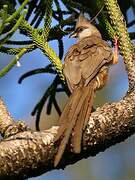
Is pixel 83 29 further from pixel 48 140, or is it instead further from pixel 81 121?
pixel 48 140

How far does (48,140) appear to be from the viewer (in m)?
2.28

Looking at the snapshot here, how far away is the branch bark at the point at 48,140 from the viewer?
2.19m

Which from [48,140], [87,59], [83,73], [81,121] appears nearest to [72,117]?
[81,121]

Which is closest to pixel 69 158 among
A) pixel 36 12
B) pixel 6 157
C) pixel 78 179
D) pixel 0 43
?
pixel 6 157

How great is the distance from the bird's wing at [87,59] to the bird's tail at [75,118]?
0.30ft

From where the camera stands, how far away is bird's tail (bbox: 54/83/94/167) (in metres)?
2.28

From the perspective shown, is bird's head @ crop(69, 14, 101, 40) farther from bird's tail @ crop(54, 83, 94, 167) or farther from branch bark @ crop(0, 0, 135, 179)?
branch bark @ crop(0, 0, 135, 179)

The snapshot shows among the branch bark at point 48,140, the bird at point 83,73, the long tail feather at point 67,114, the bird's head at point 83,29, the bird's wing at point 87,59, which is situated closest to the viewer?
the branch bark at point 48,140

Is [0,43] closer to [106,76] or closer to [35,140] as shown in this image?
[35,140]

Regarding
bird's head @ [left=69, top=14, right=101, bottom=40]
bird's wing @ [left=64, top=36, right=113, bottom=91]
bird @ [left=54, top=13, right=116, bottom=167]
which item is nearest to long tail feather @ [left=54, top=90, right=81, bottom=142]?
bird @ [left=54, top=13, right=116, bottom=167]

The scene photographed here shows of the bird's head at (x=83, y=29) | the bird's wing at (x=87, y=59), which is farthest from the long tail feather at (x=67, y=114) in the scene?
the bird's head at (x=83, y=29)

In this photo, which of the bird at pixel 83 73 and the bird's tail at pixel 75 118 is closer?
the bird's tail at pixel 75 118

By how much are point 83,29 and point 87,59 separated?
45cm

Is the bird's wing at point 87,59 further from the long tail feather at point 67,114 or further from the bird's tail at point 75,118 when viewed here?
the long tail feather at point 67,114
